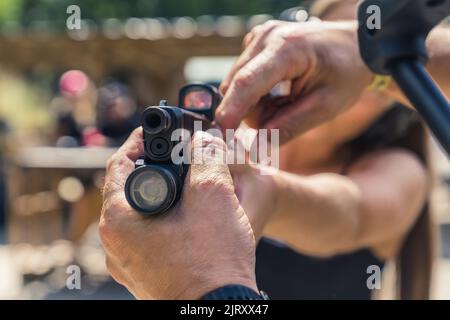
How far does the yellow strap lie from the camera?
1161mm

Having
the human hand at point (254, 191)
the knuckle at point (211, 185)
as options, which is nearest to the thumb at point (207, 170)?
the knuckle at point (211, 185)

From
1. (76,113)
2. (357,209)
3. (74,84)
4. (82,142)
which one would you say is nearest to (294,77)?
(357,209)

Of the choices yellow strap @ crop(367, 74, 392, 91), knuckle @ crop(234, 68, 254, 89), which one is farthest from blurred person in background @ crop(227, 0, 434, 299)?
knuckle @ crop(234, 68, 254, 89)

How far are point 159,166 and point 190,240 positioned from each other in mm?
86

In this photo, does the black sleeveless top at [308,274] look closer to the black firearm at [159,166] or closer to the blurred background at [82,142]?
the black firearm at [159,166]

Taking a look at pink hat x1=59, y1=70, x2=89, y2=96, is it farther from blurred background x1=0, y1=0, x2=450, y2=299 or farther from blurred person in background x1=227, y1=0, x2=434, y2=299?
blurred person in background x1=227, y1=0, x2=434, y2=299

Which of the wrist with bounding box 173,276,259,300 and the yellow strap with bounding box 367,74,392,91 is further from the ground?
the yellow strap with bounding box 367,74,392,91

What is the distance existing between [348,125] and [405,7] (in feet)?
3.59

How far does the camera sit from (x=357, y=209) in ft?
5.31

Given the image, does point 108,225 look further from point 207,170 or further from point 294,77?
point 294,77

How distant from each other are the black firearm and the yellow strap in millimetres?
498
